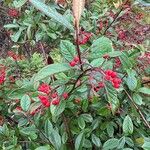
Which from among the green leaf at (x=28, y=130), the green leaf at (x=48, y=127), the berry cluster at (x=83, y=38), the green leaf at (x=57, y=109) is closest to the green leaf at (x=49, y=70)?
the green leaf at (x=57, y=109)

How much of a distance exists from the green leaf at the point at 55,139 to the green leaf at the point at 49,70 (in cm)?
37

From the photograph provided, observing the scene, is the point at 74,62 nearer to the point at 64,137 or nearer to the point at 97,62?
the point at 97,62

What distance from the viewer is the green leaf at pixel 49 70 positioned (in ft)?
4.09

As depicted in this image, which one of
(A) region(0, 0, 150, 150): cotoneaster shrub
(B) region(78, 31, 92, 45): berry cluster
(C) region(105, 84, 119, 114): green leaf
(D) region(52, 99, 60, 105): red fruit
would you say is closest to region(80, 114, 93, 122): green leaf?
(A) region(0, 0, 150, 150): cotoneaster shrub

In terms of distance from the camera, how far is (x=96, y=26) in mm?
2592

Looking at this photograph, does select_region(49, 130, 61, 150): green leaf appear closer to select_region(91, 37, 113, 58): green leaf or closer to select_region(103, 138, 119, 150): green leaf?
select_region(103, 138, 119, 150): green leaf

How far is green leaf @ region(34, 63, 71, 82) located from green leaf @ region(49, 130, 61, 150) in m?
0.37

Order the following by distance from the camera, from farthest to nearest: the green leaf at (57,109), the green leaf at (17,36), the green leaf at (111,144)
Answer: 1. the green leaf at (17,36)
2. the green leaf at (111,144)
3. the green leaf at (57,109)

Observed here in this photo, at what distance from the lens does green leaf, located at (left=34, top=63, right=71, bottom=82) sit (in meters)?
1.25

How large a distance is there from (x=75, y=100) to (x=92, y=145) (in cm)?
22

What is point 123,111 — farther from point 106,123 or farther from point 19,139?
point 19,139

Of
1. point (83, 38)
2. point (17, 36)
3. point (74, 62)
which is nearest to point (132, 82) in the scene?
point (74, 62)

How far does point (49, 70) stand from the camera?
1267 millimetres

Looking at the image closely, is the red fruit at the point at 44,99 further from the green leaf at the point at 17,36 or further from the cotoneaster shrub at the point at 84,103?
the green leaf at the point at 17,36
